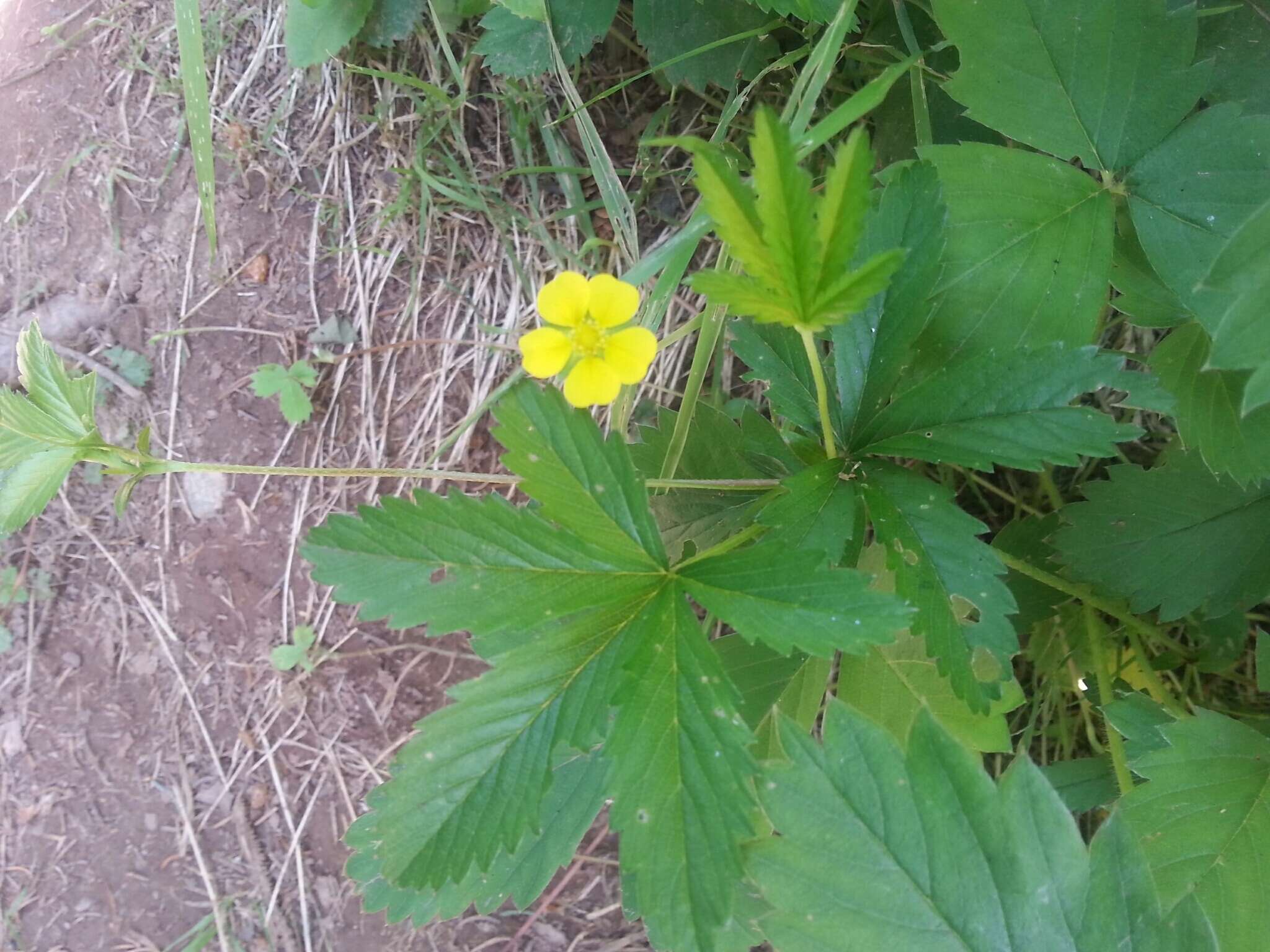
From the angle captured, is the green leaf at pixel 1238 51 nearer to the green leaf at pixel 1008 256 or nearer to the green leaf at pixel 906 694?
the green leaf at pixel 1008 256

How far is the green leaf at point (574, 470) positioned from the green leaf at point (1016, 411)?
35 centimetres

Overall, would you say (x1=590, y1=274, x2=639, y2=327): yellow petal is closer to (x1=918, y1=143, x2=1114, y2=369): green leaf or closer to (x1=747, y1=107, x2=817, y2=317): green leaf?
(x1=747, y1=107, x2=817, y2=317): green leaf

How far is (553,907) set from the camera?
6.59 ft

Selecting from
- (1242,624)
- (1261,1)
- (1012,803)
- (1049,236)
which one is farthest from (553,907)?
(1261,1)

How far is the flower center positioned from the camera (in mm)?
1045

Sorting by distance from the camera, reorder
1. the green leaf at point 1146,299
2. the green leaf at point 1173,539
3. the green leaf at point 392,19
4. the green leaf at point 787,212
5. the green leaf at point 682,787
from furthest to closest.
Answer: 1. the green leaf at point 392,19
2. the green leaf at point 1173,539
3. the green leaf at point 1146,299
4. the green leaf at point 682,787
5. the green leaf at point 787,212

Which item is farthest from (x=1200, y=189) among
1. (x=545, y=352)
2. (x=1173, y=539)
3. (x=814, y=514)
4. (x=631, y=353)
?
(x=545, y=352)

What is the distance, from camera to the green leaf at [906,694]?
4.22ft

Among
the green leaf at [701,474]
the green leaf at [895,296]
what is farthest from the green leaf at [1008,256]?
the green leaf at [701,474]

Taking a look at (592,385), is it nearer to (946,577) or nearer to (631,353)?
(631,353)

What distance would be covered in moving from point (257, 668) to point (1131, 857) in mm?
2014

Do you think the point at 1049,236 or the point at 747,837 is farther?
the point at 1049,236

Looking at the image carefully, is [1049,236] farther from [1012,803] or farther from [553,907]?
[553,907]

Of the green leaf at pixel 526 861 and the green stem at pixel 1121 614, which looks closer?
the green leaf at pixel 526 861
